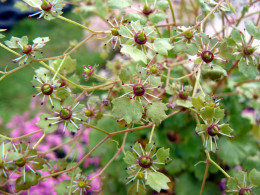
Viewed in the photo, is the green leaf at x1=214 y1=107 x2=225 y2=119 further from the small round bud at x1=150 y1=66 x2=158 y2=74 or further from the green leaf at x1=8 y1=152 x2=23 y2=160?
the green leaf at x1=8 y1=152 x2=23 y2=160

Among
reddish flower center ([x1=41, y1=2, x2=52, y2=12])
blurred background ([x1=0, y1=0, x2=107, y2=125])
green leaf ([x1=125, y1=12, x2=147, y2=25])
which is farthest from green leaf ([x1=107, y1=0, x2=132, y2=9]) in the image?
blurred background ([x1=0, y1=0, x2=107, y2=125])

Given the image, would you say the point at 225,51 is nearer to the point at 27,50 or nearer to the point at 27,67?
the point at 27,50

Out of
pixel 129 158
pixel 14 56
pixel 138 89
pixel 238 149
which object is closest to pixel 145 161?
pixel 129 158

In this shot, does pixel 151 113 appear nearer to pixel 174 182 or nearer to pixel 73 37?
pixel 174 182

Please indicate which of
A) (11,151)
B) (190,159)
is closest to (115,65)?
(190,159)

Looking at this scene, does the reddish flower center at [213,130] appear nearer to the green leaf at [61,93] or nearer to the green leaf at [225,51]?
the green leaf at [225,51]

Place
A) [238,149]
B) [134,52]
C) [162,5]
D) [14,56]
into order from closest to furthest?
1. [134,52]
2. [162,5]
3. [238,149]
4. [14,56]

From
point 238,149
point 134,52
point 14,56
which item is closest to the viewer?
point 134,52
